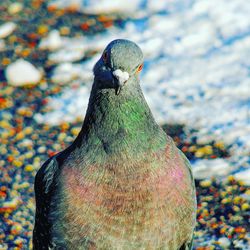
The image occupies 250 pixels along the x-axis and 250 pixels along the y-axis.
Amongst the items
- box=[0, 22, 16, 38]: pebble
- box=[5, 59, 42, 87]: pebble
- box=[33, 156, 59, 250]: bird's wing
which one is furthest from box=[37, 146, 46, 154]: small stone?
box=[0, 22, 16, 38]: pebble

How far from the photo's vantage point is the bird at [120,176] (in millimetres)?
3455

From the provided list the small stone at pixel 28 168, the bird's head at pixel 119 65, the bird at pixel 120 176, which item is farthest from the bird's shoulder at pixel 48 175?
the small stone at pixel 28 168

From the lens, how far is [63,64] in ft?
21.2

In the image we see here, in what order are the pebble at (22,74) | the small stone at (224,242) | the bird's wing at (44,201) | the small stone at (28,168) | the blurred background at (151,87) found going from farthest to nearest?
the pebble at (22,74) < the small stone at (28,168) < the blurred background at (151,87) < the small stone at (224,242) < the bird's wing at (44,201)

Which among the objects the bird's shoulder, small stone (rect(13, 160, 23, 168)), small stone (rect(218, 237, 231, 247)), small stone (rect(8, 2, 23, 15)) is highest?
small stone (rect(8, 2, 23, 15))

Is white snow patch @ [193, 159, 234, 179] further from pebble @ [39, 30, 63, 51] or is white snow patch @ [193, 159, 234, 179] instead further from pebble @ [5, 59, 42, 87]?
pebble @ [39, 30, 63, 51]

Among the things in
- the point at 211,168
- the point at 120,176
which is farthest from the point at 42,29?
the point at 120,176

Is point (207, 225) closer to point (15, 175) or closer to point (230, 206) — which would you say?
point (230, 206)

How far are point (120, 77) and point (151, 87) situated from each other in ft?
8.95

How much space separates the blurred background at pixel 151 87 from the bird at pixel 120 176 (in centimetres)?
120

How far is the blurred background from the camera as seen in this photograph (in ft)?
16.3

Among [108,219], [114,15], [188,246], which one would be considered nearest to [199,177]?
[188,246]

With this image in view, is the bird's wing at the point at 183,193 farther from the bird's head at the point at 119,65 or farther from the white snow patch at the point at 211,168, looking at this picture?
the white snow patch at the point at 211,168

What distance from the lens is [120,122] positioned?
3.50 metres
